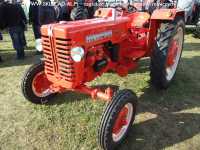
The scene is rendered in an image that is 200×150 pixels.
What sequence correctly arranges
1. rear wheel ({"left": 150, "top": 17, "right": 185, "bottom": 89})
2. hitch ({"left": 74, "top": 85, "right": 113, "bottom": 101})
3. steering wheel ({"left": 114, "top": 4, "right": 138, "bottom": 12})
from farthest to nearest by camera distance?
steering wheel ({"left": 114, "top": 4, "right": 138, "bottom": 12}) → rear wheel ({"left": 150, "top": 17, "right": 185, "bottom": 89}) → hitch ({"left": 74, "top": 85, "right": 113, "bottom": 101})

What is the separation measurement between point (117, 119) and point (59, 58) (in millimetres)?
1075

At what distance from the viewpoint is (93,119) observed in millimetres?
4609

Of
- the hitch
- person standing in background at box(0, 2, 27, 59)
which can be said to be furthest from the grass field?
person standing in background at box(0, 2, 27, 59)

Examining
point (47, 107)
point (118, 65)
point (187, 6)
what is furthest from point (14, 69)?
point (187, 6)

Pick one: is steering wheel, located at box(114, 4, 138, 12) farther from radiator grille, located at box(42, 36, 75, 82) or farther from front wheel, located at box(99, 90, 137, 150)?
front wheel, located at box(99, 90, 137, 150)

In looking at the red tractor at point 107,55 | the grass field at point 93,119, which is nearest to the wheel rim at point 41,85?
the red tractor at point 107,55

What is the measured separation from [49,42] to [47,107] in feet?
4.53

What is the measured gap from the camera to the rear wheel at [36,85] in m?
4.71

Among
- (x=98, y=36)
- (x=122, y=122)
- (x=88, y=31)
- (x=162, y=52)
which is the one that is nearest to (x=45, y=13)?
(x=162, y=52)

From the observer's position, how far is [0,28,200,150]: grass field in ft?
13.4

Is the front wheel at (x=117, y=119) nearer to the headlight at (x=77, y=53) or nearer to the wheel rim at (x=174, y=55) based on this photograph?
the headlight at (x=77, y=53)

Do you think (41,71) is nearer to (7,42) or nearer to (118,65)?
(118,65)

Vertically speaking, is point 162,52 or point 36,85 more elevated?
point 162,52

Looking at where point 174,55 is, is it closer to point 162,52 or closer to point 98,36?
point 162,52
